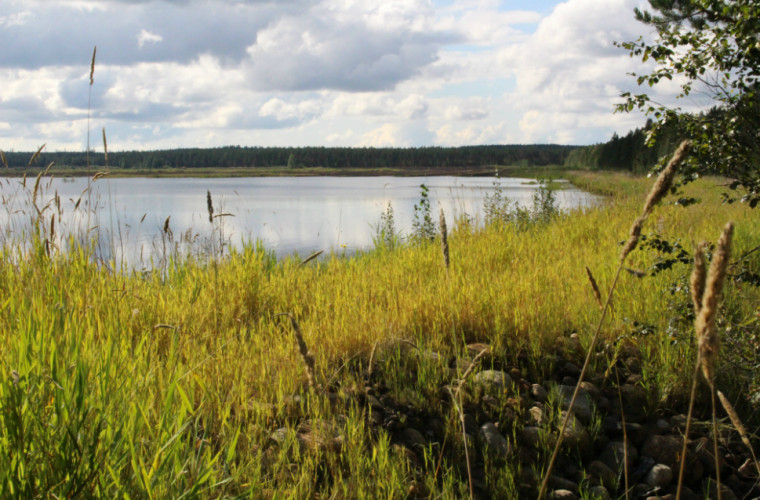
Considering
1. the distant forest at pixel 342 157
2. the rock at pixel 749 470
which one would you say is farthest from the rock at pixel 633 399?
the distant forest at pixel 342 157

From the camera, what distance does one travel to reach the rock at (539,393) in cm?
345

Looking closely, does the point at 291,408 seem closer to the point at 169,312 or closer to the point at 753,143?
the point at 169,312

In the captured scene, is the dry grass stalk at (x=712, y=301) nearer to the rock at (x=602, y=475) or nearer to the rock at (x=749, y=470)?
the rock at (x=602, y=475)

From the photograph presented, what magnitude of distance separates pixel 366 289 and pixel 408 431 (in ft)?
6.06

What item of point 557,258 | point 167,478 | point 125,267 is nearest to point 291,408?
point 167,478

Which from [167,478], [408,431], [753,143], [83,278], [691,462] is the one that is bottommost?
[691,462]

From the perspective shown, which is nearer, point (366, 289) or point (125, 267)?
point (366, 289)

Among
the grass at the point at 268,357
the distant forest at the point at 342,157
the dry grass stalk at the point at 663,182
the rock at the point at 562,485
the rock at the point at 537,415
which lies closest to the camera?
the dry grass stalk at the point at 663,182

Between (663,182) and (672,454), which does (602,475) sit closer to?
(672,454)

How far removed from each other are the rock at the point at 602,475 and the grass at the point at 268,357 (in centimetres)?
62

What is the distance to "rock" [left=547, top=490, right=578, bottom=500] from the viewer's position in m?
2.72

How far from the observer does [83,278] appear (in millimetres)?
4301

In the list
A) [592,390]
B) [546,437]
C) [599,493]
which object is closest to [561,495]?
[599,493]

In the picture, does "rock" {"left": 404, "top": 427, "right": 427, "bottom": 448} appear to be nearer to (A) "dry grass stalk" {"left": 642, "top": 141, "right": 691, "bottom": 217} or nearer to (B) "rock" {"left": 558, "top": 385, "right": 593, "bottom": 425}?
(B) "rock" {"left": 558, "top": 385, "right": 593, "bottom": 425}
